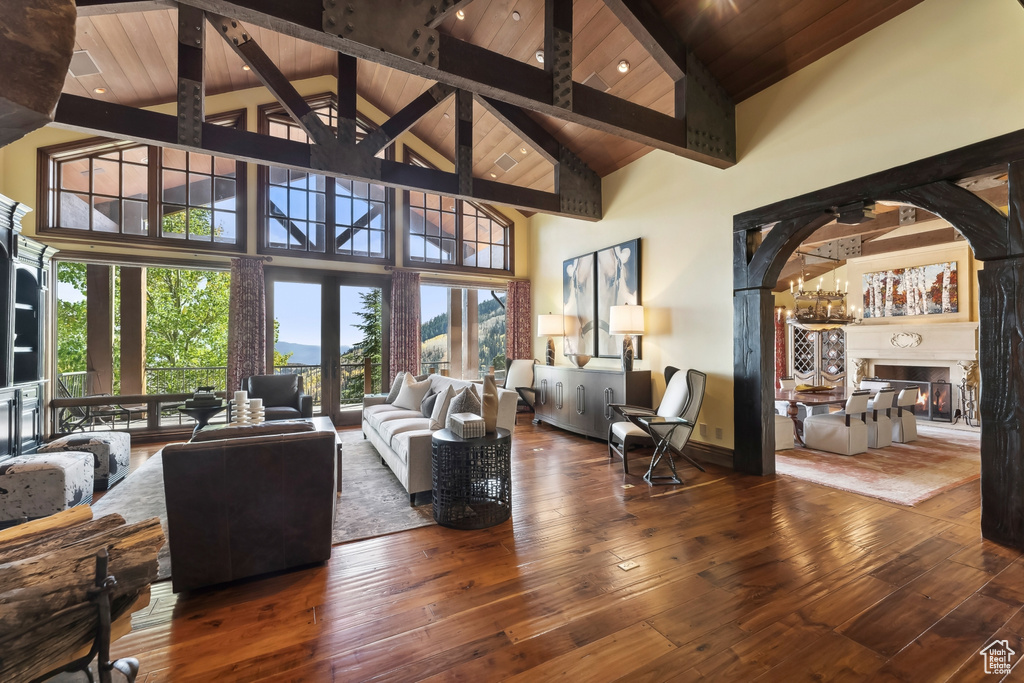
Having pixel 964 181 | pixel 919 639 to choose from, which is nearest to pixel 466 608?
pixel 919 639

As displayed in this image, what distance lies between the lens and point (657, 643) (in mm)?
1770

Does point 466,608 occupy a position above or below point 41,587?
below

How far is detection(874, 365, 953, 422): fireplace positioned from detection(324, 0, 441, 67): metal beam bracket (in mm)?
8268

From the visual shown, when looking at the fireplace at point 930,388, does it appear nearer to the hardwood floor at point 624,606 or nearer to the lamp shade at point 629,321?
the lamp shade at point 629,321

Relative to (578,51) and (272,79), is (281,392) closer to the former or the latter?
(272,79)

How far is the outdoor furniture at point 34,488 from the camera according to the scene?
116 inches

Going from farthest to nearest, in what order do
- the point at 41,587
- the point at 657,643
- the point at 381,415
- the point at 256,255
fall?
the point at 256,255, the point at 381,415, the point at 657,643, the point at 41,587

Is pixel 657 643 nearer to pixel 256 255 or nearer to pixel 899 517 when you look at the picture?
pixel 899 517

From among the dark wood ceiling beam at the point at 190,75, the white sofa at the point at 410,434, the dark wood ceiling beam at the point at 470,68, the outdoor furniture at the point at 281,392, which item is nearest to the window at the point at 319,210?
the outdoor furniture at the point at 281,392

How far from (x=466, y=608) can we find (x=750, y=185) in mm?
4312

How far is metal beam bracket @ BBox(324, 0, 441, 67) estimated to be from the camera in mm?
2525

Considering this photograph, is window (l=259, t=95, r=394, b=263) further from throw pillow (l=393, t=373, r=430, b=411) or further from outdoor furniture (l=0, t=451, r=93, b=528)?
outdoor furniture (l=0, t=451, r=93, b=528)

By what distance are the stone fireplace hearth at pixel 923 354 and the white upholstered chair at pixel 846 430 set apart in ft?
9.65

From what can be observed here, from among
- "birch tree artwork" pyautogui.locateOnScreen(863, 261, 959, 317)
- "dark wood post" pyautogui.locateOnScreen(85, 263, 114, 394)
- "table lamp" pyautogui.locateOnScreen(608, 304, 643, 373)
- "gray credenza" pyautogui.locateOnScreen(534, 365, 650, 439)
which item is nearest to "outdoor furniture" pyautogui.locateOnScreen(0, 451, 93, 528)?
"dark wood post" pyautogui.locateOnScreen(85, 263, 114, 394)
